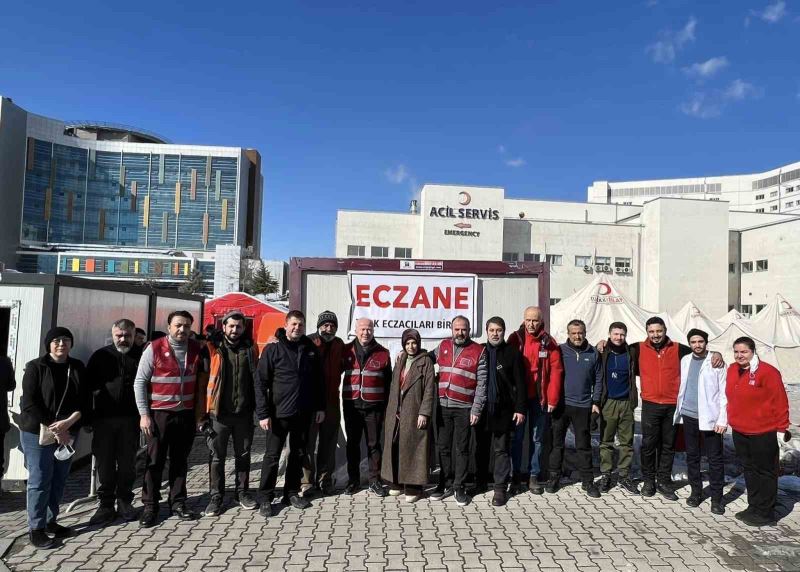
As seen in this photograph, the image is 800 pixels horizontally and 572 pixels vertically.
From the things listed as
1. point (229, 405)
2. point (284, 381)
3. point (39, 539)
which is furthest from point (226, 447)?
point (39, 539)

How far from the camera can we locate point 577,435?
18.4 feet

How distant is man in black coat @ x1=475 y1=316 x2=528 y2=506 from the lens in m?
5.23

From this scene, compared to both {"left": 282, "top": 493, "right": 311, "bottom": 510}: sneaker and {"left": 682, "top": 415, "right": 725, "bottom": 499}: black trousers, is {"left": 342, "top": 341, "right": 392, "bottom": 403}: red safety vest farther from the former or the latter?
{"left": 682, "top": 415, "right": 725, "bottom": 499}: black trousers

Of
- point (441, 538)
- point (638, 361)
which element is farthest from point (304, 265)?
point (638, 361)

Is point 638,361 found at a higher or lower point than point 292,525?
higher

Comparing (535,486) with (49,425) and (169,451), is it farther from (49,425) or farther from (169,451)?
(49,425)

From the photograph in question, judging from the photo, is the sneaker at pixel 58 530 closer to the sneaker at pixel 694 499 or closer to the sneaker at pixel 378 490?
the sneaker at pixel 378 490

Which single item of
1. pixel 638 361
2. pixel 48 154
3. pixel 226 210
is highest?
pixel 48 154

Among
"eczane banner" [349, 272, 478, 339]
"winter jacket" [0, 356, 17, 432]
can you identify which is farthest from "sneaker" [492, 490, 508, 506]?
"winter jacket" [0, 356, 17, 432]

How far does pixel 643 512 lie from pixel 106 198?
9240cm

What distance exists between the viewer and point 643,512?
5020 mm

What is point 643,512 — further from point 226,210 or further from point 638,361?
point 226,210

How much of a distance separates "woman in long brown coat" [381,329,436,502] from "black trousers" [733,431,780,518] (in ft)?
9.99

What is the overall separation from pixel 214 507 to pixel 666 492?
14.9 feet
